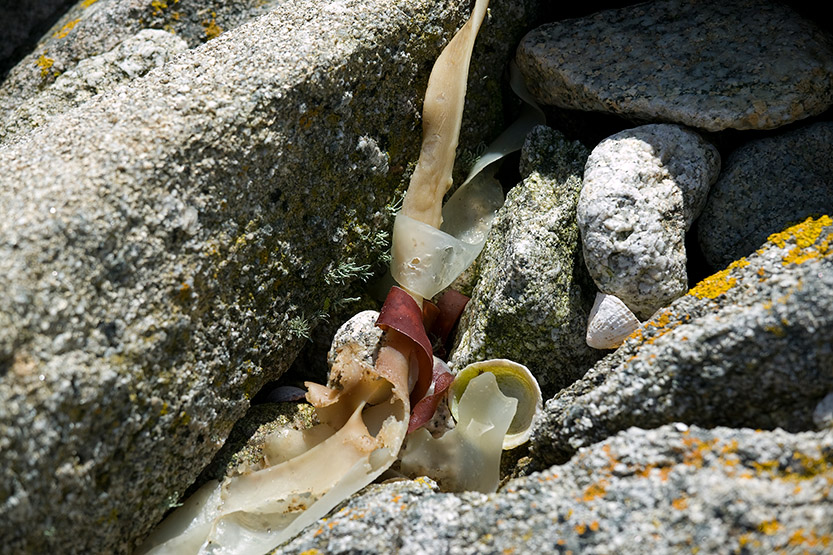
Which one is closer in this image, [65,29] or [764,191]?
[764,191]

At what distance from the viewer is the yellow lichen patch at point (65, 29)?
464 cm

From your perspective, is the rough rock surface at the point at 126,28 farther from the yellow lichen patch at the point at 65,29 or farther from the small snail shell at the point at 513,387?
the small snail shell at the point at 513,387

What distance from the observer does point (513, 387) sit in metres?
3.43

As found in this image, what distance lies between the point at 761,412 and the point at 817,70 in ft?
5.79

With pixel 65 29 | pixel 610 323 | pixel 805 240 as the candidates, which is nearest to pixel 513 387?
pixel 610 323

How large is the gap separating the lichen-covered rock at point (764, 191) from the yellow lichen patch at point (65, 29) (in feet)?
12.9

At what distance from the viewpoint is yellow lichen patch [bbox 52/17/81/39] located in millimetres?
4645

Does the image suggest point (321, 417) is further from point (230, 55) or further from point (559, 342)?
point (230, 55)

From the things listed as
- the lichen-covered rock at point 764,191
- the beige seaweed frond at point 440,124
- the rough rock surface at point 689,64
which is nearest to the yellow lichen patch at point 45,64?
the beige seaweed frond at point 440,124

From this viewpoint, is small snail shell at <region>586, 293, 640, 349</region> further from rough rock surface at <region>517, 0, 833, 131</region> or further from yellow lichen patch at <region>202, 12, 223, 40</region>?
yellow lichen patch at <region>202, 12, 223, 40</region>

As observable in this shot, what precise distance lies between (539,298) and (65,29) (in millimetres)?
3488

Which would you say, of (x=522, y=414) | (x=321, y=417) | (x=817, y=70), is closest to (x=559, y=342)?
(x=522, y=414)

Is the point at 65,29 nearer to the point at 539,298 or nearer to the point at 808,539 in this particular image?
the point at 539,298

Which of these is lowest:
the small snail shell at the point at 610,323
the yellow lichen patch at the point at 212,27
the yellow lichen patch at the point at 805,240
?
the small snail shell at the point at 610,323
